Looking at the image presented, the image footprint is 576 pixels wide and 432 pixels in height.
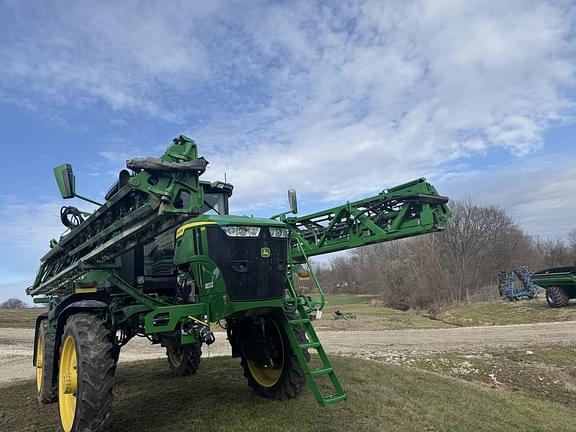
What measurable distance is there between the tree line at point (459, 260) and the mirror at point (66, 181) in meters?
32.5

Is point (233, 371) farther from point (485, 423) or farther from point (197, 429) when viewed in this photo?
point (485, 423)

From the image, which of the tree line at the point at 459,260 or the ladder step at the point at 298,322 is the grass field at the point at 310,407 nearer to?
the ladder step at the point at 298,322

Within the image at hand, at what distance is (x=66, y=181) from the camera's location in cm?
552

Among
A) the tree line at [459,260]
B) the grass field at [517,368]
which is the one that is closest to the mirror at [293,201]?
the grass field at [517,368]

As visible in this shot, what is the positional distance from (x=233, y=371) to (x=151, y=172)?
15.6 feet

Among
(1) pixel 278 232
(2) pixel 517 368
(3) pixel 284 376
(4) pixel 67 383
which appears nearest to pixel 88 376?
(4) pixel 67 383

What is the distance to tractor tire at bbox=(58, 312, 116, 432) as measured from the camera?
484 centimetres

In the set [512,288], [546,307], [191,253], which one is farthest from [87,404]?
[512,288]

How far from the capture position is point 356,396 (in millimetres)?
6730

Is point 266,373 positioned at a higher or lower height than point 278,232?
lower

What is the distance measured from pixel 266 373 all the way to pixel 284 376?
465 mm

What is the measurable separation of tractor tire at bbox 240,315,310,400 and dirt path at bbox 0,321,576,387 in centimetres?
671

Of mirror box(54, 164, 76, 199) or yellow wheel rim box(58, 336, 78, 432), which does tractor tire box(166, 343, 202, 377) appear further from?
mirror box(54, 164, 76, 199)

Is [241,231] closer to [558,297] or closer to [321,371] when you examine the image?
[321,371]
